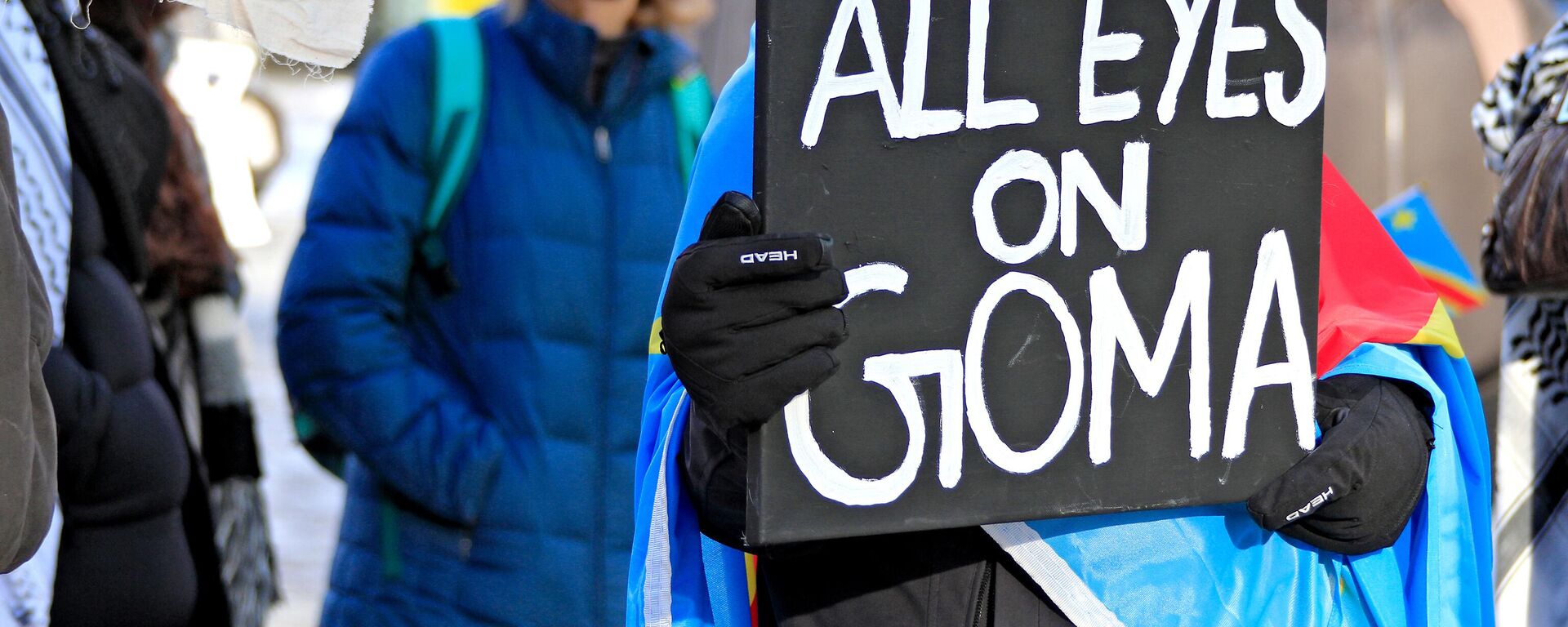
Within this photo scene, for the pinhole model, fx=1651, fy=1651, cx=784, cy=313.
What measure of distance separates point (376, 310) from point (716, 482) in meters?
1.12

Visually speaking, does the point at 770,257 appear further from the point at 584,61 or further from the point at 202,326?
the point at 202,326

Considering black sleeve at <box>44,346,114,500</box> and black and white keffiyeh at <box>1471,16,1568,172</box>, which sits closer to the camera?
black sleeve at <box>44,346,114,500</box>

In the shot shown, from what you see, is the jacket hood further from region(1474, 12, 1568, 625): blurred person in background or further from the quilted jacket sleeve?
region(1474, 12, 1568, 625): blurred person in background

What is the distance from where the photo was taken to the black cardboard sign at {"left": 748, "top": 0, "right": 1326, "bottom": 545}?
1.36m

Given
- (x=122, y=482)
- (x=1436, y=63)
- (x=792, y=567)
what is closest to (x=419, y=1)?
(x=1436, y=63)

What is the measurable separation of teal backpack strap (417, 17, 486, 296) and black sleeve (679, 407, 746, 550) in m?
1.06

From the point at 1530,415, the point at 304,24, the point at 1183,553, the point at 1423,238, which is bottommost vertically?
the point at 1530,415

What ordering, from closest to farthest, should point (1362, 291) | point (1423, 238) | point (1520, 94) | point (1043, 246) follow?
point (1043, 246) → point (1362, 291) → point (1520, 94) → point (1423, 238)

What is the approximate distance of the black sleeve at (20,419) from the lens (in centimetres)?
133

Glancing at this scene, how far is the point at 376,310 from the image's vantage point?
8.36 feet

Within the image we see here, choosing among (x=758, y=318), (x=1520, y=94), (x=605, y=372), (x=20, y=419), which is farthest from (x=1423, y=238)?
(x=20, y=419)

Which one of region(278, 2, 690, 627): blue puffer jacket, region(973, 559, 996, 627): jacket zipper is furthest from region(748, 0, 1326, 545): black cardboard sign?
region(278, 2, 690, 627): blue puffer jacket

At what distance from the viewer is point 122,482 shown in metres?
2.12

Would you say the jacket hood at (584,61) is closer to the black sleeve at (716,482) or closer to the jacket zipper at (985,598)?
the black sleeve at (716,482)
